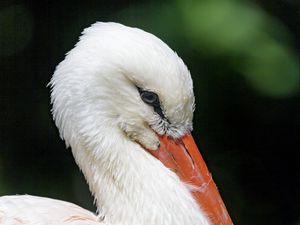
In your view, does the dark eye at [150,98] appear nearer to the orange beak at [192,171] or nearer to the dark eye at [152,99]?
the dark eye at [152,99]

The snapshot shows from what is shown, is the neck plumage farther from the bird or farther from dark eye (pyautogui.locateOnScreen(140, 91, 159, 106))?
dark eye (pyautogui.locateOnScreen(140, 91, 159, 106))

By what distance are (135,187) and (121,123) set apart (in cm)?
19

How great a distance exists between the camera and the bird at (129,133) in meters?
2.46

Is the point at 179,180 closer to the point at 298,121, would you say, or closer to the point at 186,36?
the point at 186,36

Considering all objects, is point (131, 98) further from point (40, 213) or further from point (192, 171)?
point (40, 213)

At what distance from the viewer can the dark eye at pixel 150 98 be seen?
248 cm

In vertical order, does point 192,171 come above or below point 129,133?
below

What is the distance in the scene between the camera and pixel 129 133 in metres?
2.55

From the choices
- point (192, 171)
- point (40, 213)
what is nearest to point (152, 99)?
point (192, 171)

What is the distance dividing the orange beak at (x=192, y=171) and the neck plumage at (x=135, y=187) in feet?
0.08

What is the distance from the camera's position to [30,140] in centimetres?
422

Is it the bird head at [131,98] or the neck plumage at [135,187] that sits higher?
the bird head at [131,98]

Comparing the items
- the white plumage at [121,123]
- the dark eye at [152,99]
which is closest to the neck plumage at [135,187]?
the white plumage at [121,123]

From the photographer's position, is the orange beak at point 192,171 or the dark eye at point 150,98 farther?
the orange beak at point 192,171
